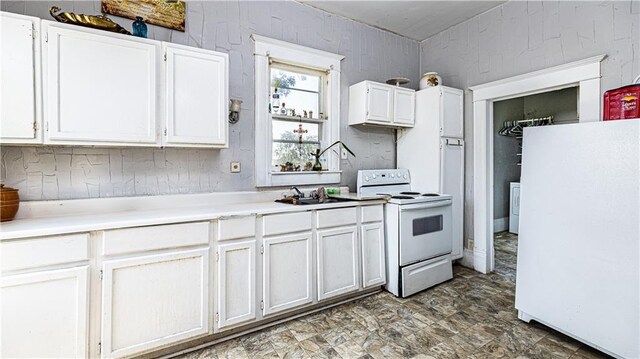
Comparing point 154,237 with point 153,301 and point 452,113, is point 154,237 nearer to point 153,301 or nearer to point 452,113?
point 153,301

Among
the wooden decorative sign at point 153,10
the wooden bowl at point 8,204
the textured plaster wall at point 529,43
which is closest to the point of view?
the wooden bowl at point 8,204

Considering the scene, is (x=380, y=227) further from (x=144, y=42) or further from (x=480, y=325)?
(x=144, y=42)

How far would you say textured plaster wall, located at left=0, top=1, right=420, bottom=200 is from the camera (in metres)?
2.02

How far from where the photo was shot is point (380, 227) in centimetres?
286

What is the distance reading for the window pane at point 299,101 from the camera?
9.98ft

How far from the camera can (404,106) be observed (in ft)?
11.4

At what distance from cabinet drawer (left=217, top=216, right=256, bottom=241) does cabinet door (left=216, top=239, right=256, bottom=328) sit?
0.05 metres

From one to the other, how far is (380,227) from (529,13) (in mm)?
2584

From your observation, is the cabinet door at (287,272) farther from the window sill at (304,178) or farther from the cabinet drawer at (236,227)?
the window sill at (304,178)

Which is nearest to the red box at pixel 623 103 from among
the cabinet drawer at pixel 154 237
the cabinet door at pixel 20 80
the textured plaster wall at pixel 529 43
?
the textured plaster wall at pixel 529 43

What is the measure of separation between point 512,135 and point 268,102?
4739 mm

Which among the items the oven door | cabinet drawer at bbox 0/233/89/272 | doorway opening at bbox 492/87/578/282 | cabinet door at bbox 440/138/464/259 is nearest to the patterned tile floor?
the oven door

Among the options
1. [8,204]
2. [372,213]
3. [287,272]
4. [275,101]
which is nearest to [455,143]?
[372,213]

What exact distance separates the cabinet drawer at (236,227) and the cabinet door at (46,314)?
743 mm
